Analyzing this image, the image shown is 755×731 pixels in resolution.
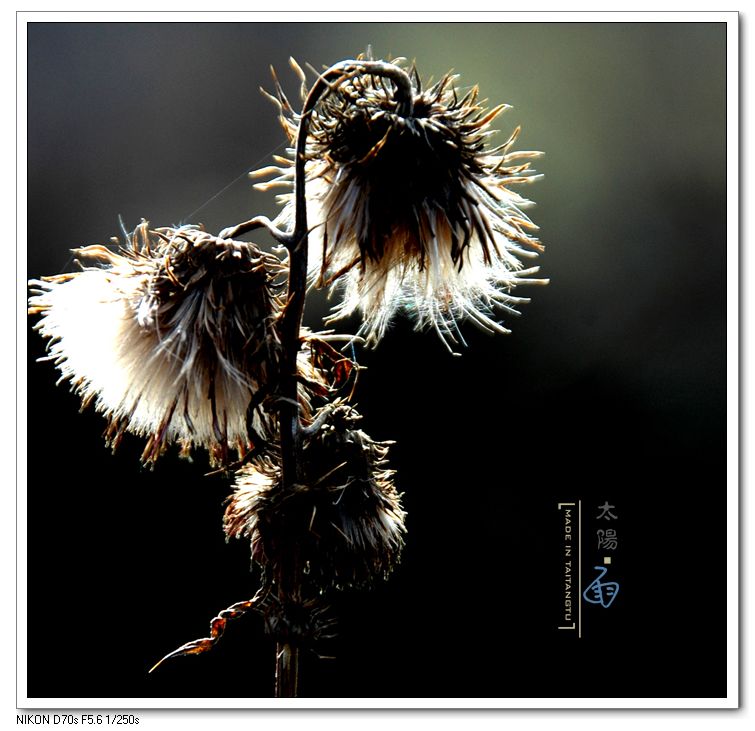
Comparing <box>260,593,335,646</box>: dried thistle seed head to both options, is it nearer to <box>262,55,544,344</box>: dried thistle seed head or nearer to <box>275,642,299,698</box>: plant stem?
<box>275,642,299,698</box>: plant stem

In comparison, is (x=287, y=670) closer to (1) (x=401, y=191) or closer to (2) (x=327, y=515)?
(2) (x=327, y=515)

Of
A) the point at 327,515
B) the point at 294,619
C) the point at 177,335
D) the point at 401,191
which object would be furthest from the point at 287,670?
the point at 401,191

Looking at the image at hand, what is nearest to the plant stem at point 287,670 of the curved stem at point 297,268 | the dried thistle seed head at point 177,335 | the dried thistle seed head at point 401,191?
the curved stem at point 297,268

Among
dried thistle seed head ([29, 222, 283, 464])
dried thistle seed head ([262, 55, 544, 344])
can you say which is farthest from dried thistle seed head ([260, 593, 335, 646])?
dried thistle seed head ([262, 55, 544, 344])

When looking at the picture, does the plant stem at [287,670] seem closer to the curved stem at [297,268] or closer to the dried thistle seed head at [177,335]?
the curved stem at [297,268]

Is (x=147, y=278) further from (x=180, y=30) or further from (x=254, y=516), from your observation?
(x=180, y=30)

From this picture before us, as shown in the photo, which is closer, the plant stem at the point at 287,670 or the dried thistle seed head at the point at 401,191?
the dried thistle seed head at the point at 401,191
